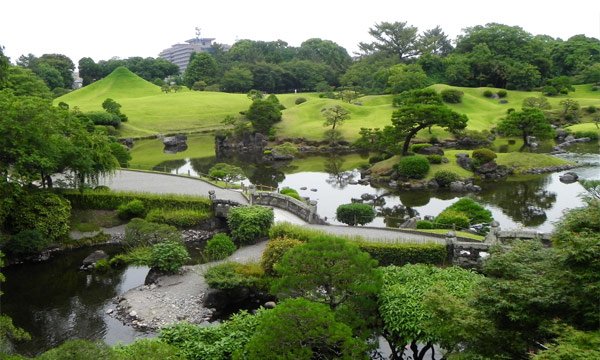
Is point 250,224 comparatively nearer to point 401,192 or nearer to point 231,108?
point 401,192

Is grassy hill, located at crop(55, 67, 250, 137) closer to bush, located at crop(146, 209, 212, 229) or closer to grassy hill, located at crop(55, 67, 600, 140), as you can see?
grassy hill, located at crop(55, 67, 600, 140)

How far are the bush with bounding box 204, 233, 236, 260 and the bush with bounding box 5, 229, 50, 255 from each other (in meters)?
9.40

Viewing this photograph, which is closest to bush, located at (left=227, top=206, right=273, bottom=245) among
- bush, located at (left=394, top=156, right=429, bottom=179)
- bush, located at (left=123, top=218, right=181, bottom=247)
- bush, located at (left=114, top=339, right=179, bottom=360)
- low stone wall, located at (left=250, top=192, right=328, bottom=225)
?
low stone wall, located at (left=250, top=192, right=328, bottom=225)

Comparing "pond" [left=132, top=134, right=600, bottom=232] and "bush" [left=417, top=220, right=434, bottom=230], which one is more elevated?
"bush" [left=417, top=220, right=434, bottom=230]

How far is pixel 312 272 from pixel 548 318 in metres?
7.00

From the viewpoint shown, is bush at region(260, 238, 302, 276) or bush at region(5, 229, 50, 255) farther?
bush at region(5, 229, 50, 255)

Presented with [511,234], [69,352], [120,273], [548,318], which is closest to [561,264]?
[548,318]

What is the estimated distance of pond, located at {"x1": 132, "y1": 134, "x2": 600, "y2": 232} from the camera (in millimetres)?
38500

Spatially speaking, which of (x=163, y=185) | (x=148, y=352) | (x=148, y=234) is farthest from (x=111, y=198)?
(x=148, y=352)

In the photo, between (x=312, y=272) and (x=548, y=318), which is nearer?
(x=548, y=318)

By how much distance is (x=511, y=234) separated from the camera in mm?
24047

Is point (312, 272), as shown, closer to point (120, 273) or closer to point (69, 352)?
point (69, 352)

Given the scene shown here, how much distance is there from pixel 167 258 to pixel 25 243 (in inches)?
342

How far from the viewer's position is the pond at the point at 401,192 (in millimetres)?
38500
